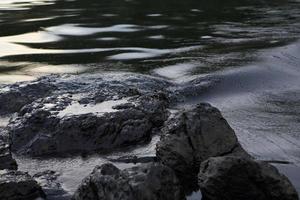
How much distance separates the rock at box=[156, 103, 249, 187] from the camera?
→ 389 centimetres

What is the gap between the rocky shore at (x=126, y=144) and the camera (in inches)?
130

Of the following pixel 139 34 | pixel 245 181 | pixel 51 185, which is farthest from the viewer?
pixel 139 34

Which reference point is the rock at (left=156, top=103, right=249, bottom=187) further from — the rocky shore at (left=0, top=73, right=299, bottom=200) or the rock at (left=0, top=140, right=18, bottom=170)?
the rock at (left=0, top=140, right=18, bottom=170)

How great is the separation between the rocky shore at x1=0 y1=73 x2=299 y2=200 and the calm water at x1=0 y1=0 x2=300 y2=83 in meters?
1.50

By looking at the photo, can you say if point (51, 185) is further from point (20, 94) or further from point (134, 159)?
point (20, 94)

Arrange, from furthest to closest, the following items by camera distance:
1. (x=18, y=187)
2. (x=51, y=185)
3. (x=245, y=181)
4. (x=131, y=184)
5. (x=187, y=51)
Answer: (x=187, y=51)
(x=51, y=185)
(x=18, y=187)
(x=245, y=181)
(x=131, y=184)

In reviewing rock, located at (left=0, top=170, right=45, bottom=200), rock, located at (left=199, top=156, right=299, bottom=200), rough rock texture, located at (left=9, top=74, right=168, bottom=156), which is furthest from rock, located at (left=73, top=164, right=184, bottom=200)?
rough rock texture, located at (left=9, top=74, right=168, bottom=156)

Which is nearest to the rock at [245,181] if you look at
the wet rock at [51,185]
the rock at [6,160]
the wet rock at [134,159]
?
the wet rock at [134,159]

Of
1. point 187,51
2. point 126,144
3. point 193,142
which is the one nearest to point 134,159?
point 126,144

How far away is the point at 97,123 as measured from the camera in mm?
4633

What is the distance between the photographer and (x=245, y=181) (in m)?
3.41

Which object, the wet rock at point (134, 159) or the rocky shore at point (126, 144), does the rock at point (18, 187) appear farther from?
the wet rock at point (134, 159)

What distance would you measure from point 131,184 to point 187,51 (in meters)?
5.47

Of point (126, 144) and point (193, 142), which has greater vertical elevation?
point (193, 142)
